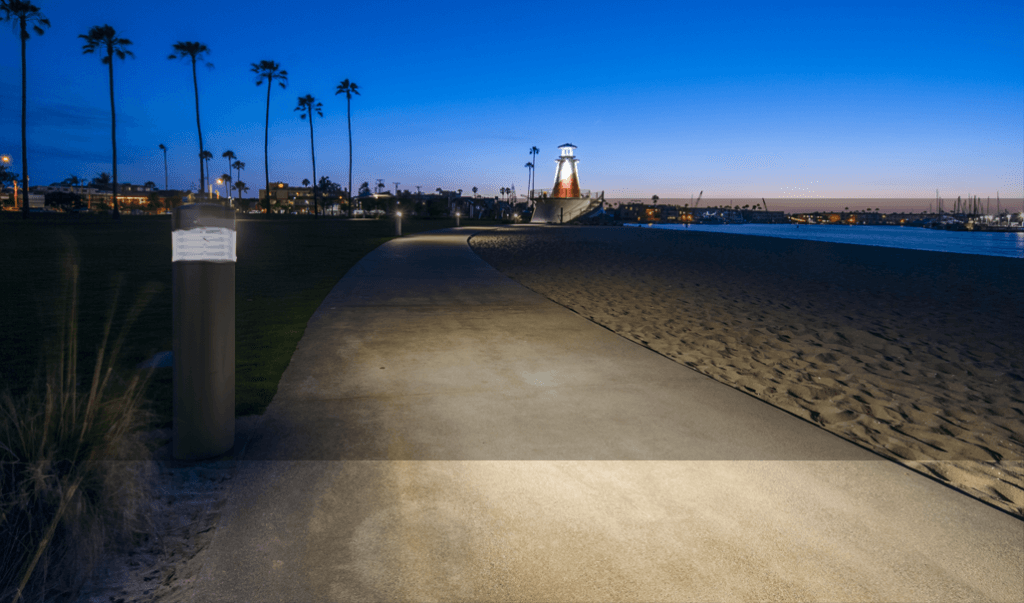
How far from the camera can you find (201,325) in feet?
10.4

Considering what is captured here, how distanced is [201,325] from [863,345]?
754cm

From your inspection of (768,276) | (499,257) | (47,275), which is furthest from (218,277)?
(499,257)

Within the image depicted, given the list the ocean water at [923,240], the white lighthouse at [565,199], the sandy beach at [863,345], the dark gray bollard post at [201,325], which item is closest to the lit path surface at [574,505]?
the dark gray bollard post at [201,325]

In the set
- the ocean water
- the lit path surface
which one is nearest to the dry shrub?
the lit path surface

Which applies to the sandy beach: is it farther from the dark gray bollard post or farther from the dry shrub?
the dry shrub

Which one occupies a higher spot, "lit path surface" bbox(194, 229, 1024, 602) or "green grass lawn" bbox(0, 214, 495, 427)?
"green grass lawn" bbox(0, 214, 495, 427)

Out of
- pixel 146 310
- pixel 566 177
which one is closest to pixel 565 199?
Answer: pixel 566 177

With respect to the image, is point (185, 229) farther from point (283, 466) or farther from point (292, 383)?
point (292, 383)

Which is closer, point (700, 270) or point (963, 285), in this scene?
point (963, 285)

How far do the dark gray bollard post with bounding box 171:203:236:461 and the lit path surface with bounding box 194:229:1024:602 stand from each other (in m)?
0.37

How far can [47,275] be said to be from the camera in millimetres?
12297

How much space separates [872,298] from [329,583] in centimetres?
1287

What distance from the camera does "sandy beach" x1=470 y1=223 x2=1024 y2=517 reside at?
418 cm

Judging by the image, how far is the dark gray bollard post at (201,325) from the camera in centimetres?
310
